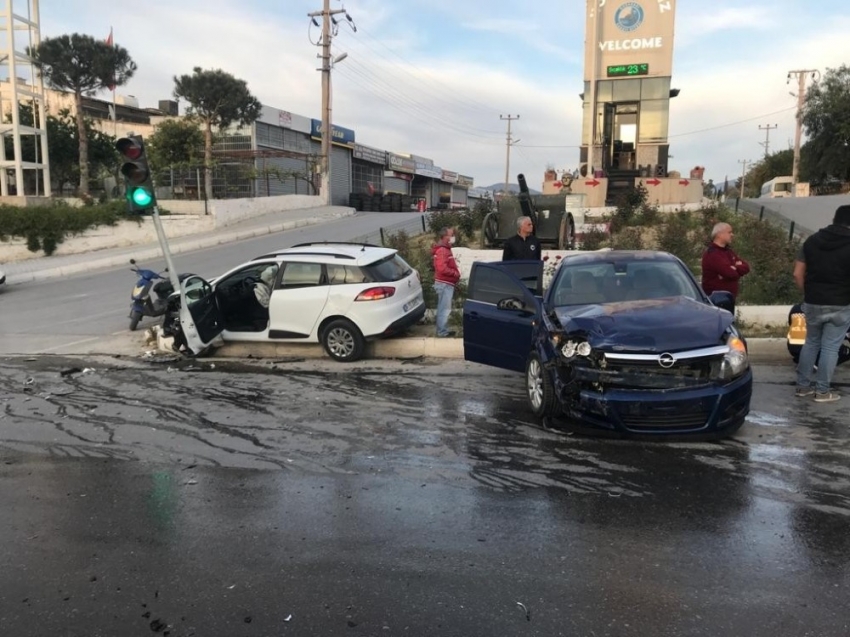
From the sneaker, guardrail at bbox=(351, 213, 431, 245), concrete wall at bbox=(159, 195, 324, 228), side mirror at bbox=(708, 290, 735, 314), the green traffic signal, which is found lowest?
the sneaker

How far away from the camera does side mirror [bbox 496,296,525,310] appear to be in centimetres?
664

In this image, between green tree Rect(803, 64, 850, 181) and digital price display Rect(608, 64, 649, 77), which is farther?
green tree Rect(803, 64, 850, 181)

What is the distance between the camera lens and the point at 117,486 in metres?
4.87

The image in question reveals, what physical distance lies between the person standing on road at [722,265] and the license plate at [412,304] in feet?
13.4

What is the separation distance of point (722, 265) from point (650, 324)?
2615 mm

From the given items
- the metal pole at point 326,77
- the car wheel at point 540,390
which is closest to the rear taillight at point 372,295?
the car wheel at point 540,390

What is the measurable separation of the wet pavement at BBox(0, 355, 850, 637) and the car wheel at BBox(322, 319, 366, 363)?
8.06 ft

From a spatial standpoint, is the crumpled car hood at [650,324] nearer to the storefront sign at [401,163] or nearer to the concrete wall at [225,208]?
the concrete wall at [225,208]

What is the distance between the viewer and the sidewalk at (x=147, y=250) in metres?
20.3

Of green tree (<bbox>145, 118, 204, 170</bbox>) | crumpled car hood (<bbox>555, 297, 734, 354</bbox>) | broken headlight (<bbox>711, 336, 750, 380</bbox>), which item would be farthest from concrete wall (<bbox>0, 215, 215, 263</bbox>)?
broken headlight (<bbox>711, 336, 750, 380</bbox>)

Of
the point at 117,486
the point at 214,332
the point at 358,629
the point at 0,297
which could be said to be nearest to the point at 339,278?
the point at 214,332

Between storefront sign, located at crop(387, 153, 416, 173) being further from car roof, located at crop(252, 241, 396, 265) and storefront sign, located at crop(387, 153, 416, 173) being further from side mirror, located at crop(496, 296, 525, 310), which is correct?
side mirror, located at crop(496, 296, 525, 310)

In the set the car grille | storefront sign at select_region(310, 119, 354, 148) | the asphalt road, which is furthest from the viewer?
storefront sign at select_region(310, 119, 354, 148)

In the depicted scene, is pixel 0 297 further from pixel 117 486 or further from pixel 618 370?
pixel 618 370
